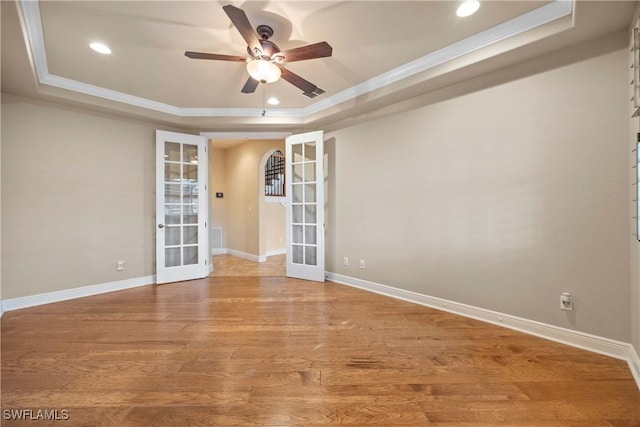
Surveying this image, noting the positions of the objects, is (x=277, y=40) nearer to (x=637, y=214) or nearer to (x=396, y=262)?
(x=396, y=262)

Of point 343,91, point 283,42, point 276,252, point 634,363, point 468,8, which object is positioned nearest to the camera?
point 634,363

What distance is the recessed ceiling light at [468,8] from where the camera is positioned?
1.98 meters

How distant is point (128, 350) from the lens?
2107mm

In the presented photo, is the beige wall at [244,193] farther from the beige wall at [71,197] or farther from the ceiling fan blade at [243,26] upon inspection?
the ceiling fan blade at [243,26]

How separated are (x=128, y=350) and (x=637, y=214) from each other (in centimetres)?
383

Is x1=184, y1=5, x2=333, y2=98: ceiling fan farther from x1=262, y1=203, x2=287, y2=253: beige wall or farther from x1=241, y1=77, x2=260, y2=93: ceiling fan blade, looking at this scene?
x1=262, y1=203, x2=287, y2=253: beige wall

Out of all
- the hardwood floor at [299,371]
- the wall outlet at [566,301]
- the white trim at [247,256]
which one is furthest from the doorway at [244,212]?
the wall outlet at [566,301]

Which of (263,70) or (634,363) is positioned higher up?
(263,70)

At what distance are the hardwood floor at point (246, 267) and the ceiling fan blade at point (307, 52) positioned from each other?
3.40 meters

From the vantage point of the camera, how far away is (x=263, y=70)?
223 centimetres

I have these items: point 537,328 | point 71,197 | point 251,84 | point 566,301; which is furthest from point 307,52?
point 71,197

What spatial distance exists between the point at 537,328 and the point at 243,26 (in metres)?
3.43

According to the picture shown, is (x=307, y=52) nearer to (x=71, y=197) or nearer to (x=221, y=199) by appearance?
(x=71, y=197)

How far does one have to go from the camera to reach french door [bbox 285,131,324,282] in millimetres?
4117
